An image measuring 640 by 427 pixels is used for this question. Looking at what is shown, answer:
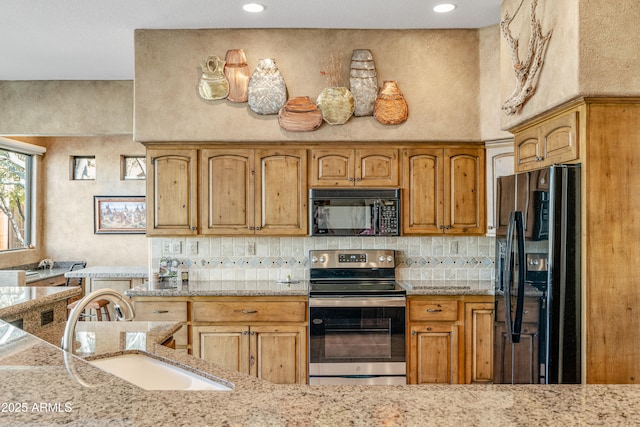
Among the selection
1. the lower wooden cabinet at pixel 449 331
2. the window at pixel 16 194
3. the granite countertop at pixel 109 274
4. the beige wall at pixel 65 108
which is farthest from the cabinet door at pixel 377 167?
the window at pixel 16 194

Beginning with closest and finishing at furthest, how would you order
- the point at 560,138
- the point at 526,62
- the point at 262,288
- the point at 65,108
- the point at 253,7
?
the point at 560,138 → the point at 526,62 → the point at 253,7 → the point at 262,288 → the point at 65,108

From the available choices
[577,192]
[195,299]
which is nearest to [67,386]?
[577,192]

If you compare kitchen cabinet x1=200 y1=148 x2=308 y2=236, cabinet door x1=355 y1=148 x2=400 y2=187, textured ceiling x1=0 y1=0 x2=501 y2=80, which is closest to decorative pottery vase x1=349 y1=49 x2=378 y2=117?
textured ceiling x1=0 y1=0 x2=501 y2=80

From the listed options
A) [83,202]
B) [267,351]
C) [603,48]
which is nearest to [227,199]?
[267,351]

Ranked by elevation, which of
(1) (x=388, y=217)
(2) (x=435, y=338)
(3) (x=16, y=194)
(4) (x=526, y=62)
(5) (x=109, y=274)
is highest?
(4) (x=526, y=62)

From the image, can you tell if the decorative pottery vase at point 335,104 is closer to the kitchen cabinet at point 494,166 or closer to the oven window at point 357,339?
the kitchen cabinet at point 494,166

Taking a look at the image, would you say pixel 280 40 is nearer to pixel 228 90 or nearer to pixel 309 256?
pixel 228 90

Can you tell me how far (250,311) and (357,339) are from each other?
0.80 meters

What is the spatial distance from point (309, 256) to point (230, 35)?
1.86 meters

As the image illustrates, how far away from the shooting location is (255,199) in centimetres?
403

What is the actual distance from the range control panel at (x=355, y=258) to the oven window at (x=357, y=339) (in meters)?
0.65

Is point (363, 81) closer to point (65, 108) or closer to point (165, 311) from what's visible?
point (165, 311)

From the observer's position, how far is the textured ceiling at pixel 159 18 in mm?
3439

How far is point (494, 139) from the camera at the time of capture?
394 centimetres
